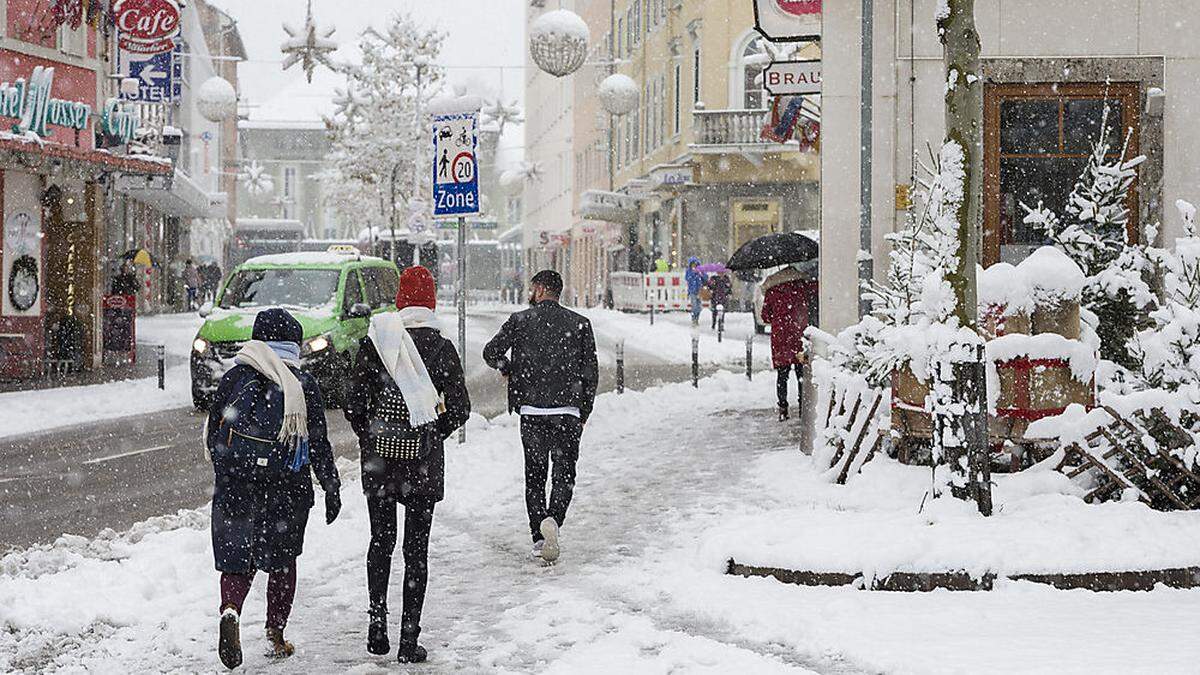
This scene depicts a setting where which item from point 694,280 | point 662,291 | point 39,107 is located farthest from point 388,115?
point 39,107

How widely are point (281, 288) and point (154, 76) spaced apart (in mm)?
12351

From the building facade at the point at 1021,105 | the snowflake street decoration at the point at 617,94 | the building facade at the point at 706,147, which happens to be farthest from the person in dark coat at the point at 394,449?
the building facade at the point at 706,147

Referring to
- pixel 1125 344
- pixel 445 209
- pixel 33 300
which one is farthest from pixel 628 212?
pixel 1125 344

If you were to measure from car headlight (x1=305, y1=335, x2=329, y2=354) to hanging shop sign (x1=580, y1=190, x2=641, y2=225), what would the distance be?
3409 centimetres

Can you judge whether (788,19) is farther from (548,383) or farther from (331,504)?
(331,504)

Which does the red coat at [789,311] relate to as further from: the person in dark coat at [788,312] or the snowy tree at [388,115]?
the snowy tree at [388,115]

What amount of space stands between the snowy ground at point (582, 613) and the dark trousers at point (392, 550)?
0.96 ft

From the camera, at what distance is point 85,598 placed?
8.25 m

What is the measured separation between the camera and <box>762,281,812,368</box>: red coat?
56.5 ft


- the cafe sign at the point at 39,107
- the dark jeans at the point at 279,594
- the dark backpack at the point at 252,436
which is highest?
the cafe sign at the point at 39,107

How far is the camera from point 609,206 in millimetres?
53750

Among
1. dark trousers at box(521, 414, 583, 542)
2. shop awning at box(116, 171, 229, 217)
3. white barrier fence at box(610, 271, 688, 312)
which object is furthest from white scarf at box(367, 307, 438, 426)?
white barrier fence at box(610, 271, 688, 312)

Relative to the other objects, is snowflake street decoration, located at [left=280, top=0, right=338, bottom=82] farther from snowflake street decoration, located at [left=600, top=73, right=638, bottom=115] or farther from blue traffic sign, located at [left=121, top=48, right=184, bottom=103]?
snowflake street decoration, located at [left=600, top=73, right=638, bottom=115]

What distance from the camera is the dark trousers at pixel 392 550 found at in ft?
24.1
